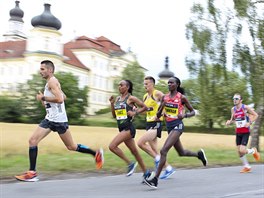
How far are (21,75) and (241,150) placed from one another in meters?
74.7

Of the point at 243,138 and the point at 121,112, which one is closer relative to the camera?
the point at 121,112

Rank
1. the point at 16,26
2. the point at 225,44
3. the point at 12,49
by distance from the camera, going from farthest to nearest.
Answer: the point at 16,26
the point at 12,49
the point at 225,44

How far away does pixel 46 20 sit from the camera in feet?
245

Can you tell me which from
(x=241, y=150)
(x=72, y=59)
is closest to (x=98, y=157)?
(x=241, y=150)

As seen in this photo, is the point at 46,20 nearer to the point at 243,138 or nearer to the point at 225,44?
the point at 225,44

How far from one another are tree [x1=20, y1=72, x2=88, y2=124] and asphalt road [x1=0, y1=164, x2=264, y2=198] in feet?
157

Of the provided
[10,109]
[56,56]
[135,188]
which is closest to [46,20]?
[56,56]

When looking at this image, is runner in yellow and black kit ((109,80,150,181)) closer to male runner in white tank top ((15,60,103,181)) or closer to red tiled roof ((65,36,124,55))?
male runner in white tank top ((15,60,103,181))

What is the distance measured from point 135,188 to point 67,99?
2063 inches

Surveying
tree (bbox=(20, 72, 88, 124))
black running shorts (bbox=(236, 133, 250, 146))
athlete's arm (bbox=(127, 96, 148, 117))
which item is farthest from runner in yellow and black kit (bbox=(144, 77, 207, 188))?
tree (bbox=(20, 72, 88, 124))

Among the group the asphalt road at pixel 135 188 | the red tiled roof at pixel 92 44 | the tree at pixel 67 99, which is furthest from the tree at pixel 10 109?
the asphalt road at pixel 135 188

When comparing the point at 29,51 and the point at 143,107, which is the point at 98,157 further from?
the point at 29,51

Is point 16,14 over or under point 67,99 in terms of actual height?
over

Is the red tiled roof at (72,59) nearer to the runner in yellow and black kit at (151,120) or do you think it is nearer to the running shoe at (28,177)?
the runner in yellow and black kit at (151,120)
